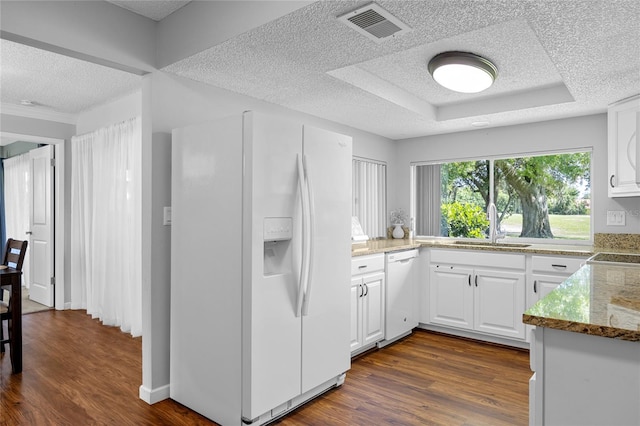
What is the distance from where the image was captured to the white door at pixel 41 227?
194 inches

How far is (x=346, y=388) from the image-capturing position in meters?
2.79

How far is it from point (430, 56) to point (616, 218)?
2318mm

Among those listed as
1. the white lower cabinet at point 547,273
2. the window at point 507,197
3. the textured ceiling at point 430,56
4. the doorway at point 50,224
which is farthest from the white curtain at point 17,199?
the white lower cabinet at point 547,273

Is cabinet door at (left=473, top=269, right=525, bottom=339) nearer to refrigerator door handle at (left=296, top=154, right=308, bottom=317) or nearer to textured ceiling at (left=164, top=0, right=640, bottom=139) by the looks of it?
textured ceiling at (left=164, top=0, right=640, bottom=139)

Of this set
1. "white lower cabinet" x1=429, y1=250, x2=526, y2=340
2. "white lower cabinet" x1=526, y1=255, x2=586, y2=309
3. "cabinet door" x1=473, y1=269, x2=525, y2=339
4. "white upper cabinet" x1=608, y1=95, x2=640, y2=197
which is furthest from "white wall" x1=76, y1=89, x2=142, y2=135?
"white upper cabinet" x1=608, y1=95, x2=640, y2=197

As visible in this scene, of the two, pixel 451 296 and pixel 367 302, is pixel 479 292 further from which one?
pixel 367 302

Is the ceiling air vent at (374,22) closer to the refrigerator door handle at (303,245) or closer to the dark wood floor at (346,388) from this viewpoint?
the refrigerator door handle at (303,245)

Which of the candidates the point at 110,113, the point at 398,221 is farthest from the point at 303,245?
the point at 110,113

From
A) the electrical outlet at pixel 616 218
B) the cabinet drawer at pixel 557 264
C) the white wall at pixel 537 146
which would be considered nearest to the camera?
the cabinet drawer at pixel 557 264

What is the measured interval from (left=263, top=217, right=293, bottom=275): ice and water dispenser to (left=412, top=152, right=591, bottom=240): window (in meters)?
2.70

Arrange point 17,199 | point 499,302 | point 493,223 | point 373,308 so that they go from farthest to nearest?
point 17,199 < point 493,223 < point 499,302 < point 373,308

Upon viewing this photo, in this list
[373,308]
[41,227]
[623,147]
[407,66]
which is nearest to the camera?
[407,66]

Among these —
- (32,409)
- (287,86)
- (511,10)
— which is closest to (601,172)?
(511,10)

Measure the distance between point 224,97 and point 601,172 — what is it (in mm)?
3375
